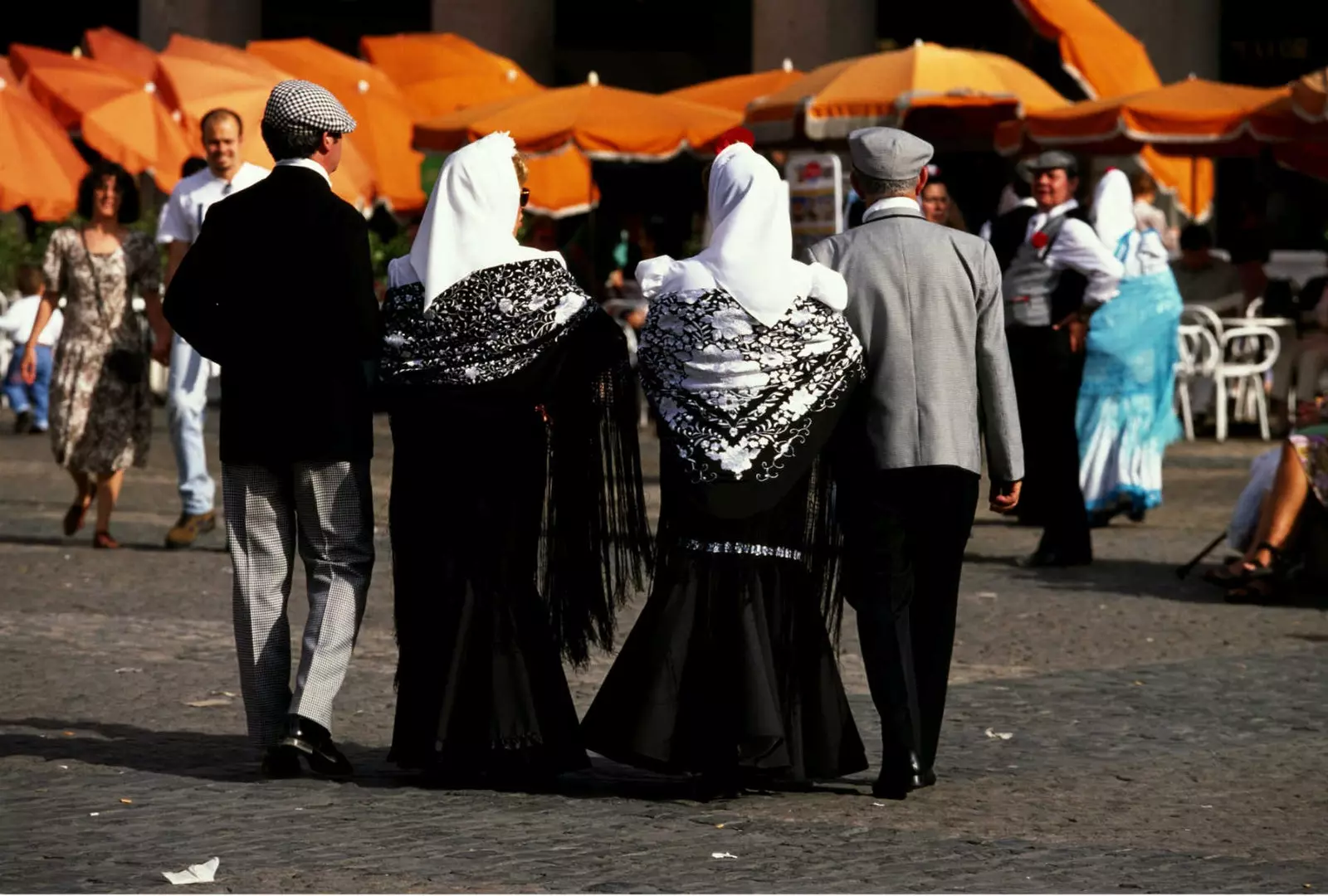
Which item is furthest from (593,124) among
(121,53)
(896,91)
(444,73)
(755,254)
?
(755,254)

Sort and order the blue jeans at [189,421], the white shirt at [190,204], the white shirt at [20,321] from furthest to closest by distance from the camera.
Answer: the white shirt at [20,321] → the blue jeans at [189,421] → the white shirt at [190,204]

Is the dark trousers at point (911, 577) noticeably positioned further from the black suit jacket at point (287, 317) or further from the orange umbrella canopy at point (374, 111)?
the orange umbrella canopy at point (374, 111)

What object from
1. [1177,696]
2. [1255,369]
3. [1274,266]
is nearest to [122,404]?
[1177,696]

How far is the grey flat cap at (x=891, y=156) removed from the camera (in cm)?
681

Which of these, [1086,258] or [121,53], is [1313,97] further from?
[121,53]

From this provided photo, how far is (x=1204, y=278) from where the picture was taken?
824 inches

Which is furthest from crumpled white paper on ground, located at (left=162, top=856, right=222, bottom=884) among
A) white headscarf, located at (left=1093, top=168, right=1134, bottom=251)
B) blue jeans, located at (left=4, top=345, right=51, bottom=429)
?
blue jeans, located at (left=4, top=345, right=51, bottom=429)

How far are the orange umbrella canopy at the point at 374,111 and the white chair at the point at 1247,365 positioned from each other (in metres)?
8.56

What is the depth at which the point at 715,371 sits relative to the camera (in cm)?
650

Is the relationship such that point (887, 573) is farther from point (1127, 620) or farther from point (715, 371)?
point (1127, 620)

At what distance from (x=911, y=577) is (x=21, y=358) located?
14011 millimetres

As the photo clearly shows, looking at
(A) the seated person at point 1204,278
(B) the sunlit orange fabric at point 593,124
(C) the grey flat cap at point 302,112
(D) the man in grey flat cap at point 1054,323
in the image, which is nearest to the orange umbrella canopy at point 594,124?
(B) the sunlit orange fabric at point 593,124

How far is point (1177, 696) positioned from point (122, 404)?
19.3 feet

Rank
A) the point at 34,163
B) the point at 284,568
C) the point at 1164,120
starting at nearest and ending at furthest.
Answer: the point at 284,568 → the point at 1164,120 → the point at 34,163
